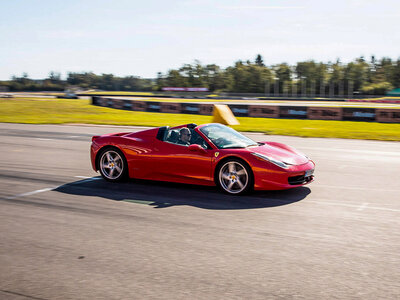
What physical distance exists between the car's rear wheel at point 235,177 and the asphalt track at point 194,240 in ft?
0.58

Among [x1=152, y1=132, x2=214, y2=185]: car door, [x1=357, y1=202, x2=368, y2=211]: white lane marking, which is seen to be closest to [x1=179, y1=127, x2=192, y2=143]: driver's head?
[x1=152, y1=132, x2=214, y2=185]: car door

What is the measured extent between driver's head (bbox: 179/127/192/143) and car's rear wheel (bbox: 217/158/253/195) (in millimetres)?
861

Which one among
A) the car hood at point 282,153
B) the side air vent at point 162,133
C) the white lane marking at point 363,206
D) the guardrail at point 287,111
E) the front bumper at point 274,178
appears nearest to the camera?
the white lane marking at point 363,206

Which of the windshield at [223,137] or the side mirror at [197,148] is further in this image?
the windshield at [223,137]

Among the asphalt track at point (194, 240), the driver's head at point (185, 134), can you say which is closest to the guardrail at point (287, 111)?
the asphalt track at point (194, 240)

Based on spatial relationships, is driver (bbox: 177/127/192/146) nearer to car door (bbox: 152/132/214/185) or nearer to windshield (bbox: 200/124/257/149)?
car door (bbox: 152/132/214/185)

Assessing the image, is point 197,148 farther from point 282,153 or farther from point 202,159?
point 282,153

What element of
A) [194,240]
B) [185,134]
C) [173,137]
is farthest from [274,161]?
[194,240]

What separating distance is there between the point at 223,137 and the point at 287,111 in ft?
65.4

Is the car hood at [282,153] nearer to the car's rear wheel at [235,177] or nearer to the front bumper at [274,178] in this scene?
the front bumper at [274,178]

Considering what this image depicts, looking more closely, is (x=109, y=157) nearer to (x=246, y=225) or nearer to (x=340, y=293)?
(x=246, y=225)

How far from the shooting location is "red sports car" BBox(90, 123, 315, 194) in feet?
23.0

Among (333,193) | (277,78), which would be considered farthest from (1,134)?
(277,78)

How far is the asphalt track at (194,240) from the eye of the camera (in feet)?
12.6
